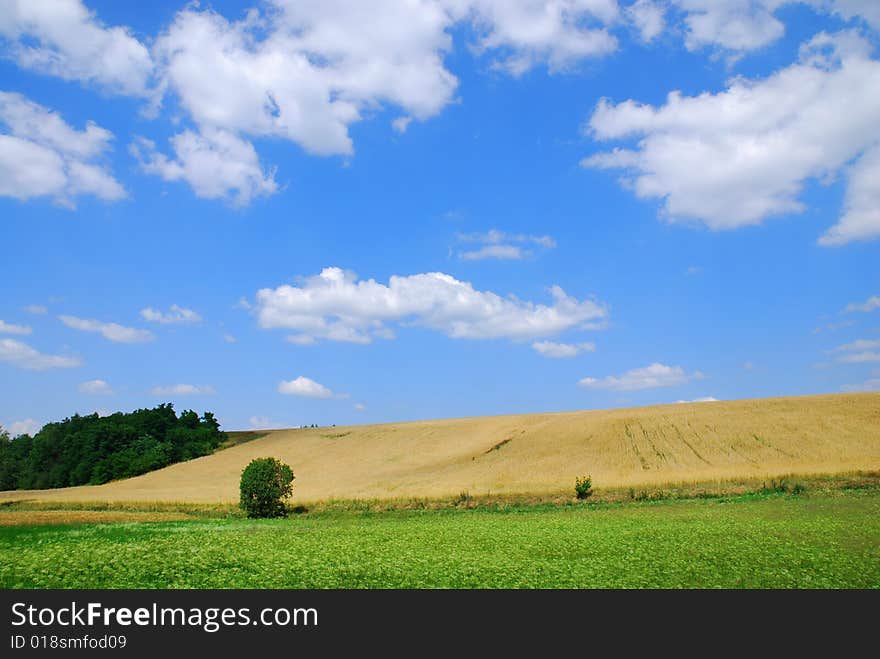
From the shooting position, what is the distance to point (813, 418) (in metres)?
72.2

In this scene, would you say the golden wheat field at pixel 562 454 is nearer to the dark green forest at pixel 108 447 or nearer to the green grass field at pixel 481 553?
the dark green forest at pixel 108 447

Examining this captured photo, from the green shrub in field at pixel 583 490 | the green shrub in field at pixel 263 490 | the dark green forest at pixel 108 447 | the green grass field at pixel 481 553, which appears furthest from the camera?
the dark green forest at pixel 108 447

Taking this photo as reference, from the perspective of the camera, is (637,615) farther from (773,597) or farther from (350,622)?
(350,622)

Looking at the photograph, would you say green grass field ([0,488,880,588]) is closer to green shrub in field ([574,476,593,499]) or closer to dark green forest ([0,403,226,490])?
green shrub in field ([574,476,593,499])

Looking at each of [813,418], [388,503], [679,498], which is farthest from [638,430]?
[388,503]

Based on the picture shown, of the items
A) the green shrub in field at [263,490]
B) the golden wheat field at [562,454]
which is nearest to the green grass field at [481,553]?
the green shrub in field at [263,490]

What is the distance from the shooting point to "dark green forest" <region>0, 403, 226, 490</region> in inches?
4114

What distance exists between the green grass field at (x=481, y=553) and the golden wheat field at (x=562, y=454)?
20.0 meters

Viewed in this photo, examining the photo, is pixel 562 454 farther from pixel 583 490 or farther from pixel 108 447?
pixel 108 447

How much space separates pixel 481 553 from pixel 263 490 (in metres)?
28.0

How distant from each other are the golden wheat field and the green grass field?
20.0 m

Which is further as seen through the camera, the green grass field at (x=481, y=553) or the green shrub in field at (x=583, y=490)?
the green shrub in field at (x=583, y=490)

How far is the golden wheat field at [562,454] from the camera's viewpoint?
57062mm

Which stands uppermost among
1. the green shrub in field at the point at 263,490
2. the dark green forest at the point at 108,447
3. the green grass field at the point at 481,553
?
the dark green forest at the point at 108,447
